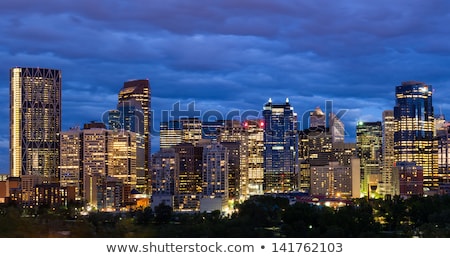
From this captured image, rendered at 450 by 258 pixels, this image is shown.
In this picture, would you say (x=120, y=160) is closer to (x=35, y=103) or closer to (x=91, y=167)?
(x=91, y=167)

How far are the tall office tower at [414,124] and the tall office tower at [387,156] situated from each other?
0.35 metres

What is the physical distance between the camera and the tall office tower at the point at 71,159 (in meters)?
38.1

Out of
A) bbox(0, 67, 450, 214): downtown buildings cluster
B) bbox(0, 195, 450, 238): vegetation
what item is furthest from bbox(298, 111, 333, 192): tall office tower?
bbox(0, 195, 450, 238): vegetation

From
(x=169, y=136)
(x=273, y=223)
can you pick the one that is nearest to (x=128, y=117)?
(x=169, y=136)

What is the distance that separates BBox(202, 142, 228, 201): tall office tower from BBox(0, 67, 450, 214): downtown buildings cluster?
0.05 m

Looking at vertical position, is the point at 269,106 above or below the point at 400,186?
above

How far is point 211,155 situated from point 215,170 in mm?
942

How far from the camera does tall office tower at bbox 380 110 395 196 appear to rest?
3878cm

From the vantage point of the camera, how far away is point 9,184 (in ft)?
113

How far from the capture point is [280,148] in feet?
154

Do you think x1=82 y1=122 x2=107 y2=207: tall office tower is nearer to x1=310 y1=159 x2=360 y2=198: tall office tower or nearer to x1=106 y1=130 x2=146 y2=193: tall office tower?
x1=106 y1=130 x2=146 y2=193: tall office tower

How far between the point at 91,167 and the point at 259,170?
10.5 metres
